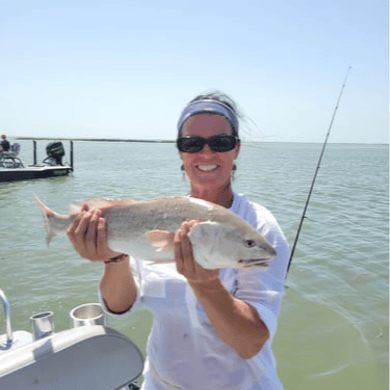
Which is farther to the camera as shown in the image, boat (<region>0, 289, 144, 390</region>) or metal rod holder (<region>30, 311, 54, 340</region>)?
metal rod holder (<region>30, 311, 54, 340</region>)

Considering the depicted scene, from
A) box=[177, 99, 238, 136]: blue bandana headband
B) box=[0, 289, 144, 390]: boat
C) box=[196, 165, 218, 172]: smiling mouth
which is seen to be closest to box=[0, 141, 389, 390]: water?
box=[177, 99, 238, 136]: blue bandana headband

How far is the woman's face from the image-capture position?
8.16 ft

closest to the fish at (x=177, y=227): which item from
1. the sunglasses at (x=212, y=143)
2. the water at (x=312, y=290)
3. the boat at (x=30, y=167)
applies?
the sunglasses at (x=212, y=143)

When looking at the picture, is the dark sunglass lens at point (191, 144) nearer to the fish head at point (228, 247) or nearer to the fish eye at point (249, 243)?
the fish head at point (228, 247)

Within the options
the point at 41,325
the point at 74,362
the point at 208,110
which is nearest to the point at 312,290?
the point at 41,325

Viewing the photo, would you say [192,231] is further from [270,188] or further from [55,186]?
[55,186]

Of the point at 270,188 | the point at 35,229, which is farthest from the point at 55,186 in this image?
the point at 270,188

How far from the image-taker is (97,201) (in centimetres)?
252

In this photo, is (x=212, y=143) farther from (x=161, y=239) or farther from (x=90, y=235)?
(x=90, y=235)

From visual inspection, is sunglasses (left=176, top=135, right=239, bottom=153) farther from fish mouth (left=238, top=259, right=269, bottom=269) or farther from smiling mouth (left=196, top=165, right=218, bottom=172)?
fish mouth (left=238, top=259, right=269, bottom=269)

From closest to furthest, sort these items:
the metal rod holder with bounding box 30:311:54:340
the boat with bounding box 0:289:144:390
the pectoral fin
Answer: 1. the pectoral fin
2. the boat with bounding box 0:289:144:390
3. the metal rod holder with bounding box 30:311:54:340

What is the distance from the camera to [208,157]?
2469mm

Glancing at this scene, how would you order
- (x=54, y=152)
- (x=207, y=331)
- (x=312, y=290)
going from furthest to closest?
(x=54, y=152), (x=312, y=290), (x=207, y=331)

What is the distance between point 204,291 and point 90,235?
82cm
